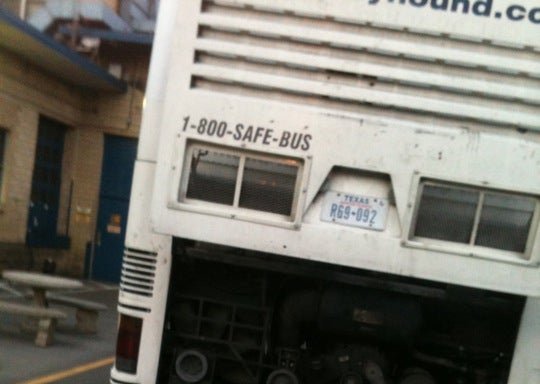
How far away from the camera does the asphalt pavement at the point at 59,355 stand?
264 inches

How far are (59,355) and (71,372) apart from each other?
2.58 ft

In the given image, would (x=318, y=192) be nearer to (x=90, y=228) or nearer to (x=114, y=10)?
(x=90, y=228)

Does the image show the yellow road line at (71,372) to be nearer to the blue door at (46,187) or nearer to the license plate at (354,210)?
the license plate at (354,210)

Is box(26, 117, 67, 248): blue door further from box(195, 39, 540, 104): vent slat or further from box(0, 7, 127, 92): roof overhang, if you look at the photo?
box(195, 39, 540, 104): vent slat

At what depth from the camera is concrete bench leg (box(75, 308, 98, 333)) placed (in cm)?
916

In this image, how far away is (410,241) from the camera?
360 cm

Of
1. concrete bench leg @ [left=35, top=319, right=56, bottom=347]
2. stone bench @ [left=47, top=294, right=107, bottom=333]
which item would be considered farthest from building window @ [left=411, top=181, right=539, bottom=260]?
stone bench @ [left=47, top=294, right=107, bottom=333]

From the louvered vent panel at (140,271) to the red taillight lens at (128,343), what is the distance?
0.19 meters

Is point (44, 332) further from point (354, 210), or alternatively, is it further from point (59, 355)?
point (354, 210)

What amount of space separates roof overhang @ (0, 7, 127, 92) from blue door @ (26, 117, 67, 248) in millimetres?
1163

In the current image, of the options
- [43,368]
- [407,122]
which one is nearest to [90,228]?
[43,368]

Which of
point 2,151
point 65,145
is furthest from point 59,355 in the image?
point 65,145

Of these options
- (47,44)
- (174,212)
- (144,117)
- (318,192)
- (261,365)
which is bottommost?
(261,365)

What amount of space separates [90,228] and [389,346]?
1232cm
